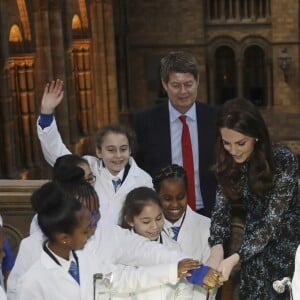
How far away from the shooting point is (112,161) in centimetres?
459

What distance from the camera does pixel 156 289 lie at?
3945 millimetres

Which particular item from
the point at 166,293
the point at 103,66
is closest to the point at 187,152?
the point at 166,293

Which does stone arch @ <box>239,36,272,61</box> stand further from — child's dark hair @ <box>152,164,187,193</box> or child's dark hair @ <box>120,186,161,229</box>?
child's dark hair @ <box>120,186,161,229</box>

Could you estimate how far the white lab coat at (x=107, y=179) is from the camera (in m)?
4.55

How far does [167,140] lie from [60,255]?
120 cm

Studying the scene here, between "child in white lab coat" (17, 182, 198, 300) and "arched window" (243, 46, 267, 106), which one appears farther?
"arched window" (243, 46, 267, 106)

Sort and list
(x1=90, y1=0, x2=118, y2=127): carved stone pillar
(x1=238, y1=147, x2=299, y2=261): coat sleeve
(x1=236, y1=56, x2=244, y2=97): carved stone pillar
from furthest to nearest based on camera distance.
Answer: (x1=236, y1=56, x2=244, y2=97): carved stone pillar, (x1=90, y1=0, x2=118, y2=127): carved stone pillar, (x1=238, y1=147, x2=299, y2=261): coat sleeve

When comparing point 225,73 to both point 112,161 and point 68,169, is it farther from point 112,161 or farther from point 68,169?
point 68,169

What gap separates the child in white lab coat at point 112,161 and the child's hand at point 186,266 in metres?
0.72

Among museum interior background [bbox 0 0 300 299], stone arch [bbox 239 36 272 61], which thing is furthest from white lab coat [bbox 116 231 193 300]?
stone arch [bbox 239 36 272 61]

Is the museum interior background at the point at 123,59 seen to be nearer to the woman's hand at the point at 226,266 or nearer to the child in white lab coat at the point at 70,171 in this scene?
the child in white lab coat at the point at 70,171

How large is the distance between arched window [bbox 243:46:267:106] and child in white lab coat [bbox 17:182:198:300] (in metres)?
20.9

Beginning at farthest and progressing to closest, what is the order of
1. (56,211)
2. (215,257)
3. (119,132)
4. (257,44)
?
(257,44) < (119,132) < (215,257) < (56,211)

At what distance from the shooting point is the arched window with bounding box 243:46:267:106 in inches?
958
